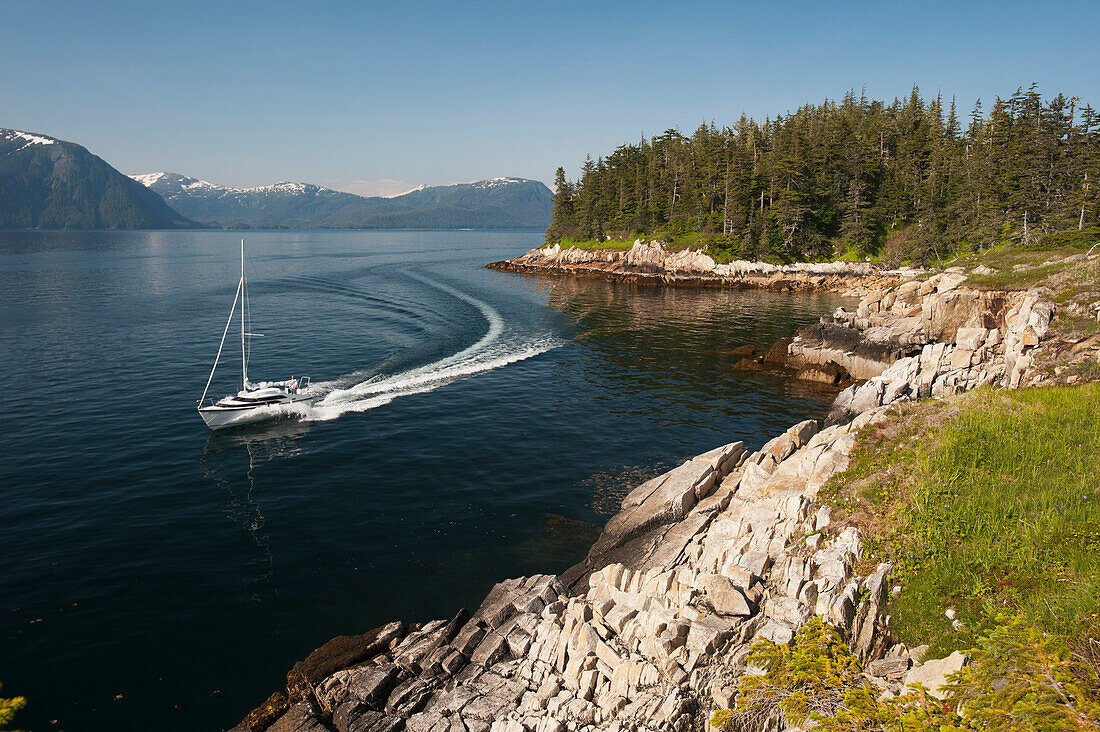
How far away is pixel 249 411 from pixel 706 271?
290 feet

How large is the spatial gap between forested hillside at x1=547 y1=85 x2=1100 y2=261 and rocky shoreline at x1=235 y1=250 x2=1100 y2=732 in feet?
246

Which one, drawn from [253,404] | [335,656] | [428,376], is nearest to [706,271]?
[428,376]

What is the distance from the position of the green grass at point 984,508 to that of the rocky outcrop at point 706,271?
2820 inches

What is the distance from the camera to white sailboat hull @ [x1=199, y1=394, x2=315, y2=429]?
33.8 m

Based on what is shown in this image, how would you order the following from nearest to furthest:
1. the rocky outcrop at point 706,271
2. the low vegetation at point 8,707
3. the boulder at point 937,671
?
the low vegetation at point 8,707
the boulder at point 937,671
the rocky outcrop at point 706,271

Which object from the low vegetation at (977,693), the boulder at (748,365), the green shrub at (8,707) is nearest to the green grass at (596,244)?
the boulder at (748,365)

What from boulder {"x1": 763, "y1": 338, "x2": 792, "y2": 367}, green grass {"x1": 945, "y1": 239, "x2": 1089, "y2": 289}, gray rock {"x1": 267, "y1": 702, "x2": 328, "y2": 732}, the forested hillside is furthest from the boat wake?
the forested hillside

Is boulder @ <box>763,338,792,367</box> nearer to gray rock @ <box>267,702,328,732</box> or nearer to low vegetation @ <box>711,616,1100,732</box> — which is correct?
low vegetation @ <box>711,616,1100,732</box>

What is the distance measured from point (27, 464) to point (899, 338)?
192 feet

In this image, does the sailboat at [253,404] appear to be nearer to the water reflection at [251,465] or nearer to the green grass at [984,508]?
the water reflection at [251,465]

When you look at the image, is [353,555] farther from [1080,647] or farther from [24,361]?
[24,361]

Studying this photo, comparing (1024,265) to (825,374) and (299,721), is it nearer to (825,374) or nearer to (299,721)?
(825,374)

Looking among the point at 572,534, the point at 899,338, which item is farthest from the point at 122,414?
the point at 899,338

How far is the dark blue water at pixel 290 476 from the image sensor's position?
16.9 meters
